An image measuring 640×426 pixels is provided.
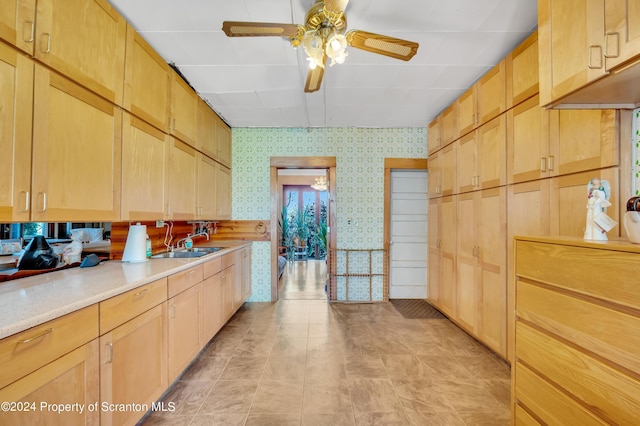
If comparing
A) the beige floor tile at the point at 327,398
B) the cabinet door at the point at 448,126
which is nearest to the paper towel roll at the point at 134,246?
the beige floor tile at the point at 327,398

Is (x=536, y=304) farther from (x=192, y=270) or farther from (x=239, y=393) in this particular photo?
(x=192, y=270)

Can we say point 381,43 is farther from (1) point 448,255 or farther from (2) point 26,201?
(1) point 448,255

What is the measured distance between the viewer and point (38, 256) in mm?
1673

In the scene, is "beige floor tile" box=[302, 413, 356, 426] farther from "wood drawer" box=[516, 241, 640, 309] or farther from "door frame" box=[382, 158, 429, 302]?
"door frame" box=[382, 158, 429, 302]

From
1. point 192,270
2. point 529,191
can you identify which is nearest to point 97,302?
point 192,270

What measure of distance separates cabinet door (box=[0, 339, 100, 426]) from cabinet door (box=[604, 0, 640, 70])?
2486 millimetres

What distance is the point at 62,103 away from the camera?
138 cm

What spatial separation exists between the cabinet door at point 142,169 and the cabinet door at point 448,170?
3.04 m

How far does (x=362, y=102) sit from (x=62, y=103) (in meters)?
2.66

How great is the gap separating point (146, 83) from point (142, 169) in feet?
2.12

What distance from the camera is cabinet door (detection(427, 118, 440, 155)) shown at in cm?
366

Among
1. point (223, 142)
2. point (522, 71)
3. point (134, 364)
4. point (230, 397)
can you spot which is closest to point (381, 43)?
point (522, 71)

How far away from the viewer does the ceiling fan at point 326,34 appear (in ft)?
→ 4.98

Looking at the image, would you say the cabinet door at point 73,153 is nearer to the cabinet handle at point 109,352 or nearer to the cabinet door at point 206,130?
the cabinet handle at point 109,352
